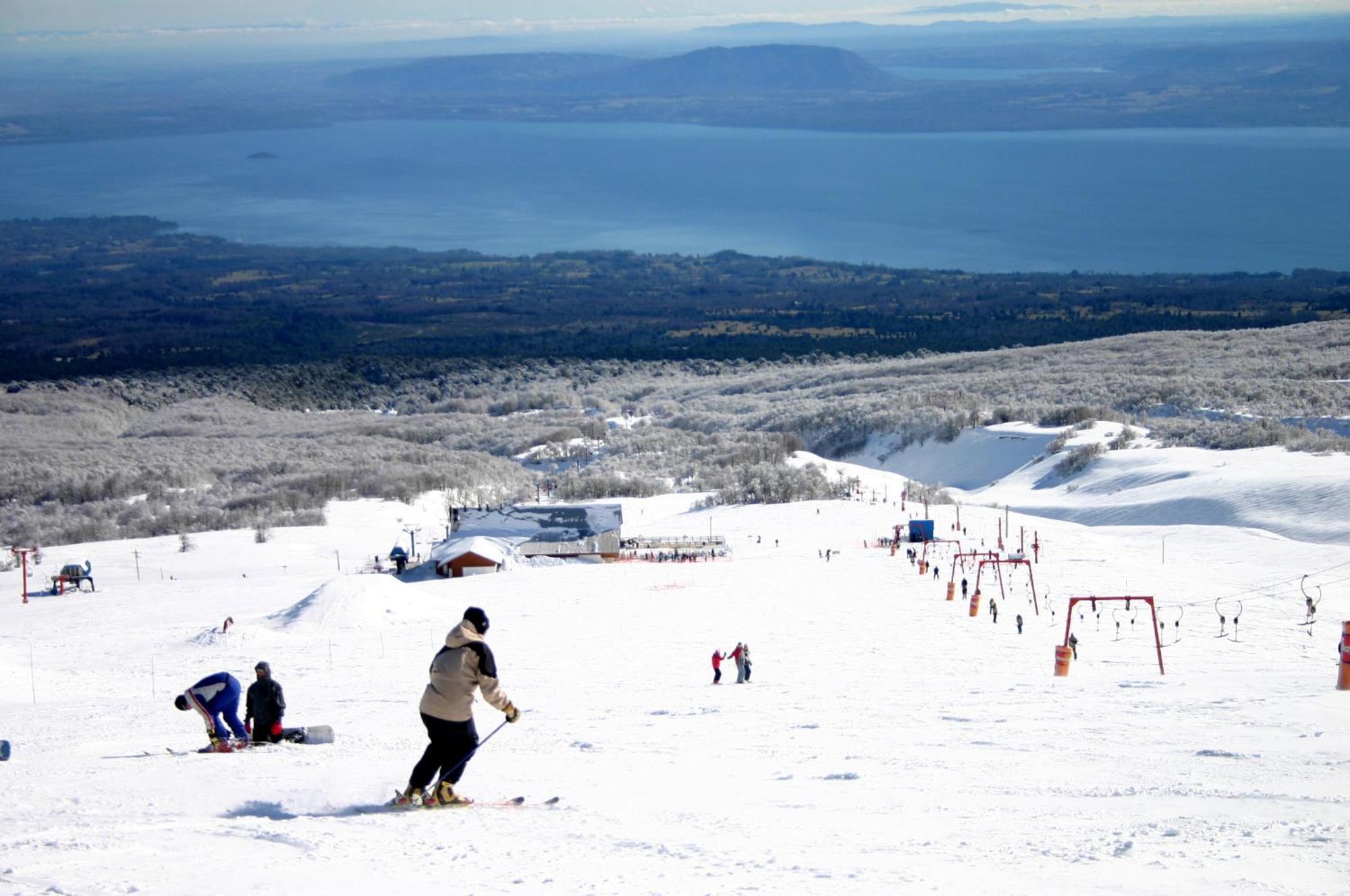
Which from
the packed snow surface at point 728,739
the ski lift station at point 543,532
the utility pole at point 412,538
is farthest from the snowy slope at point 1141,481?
the utility pole at point 412,538

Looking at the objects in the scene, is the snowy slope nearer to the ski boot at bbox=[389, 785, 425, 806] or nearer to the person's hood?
the person's hood

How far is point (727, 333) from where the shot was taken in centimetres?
8225

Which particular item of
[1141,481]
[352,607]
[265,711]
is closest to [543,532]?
[352,607]

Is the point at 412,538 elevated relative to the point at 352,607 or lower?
lower

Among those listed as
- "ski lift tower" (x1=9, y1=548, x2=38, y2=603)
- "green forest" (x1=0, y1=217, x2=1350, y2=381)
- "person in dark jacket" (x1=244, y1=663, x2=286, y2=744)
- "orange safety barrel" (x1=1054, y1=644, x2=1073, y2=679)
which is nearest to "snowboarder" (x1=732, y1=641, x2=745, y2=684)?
"orange safety barrel" (x1=1054, y1=644, x2=1073, y2=679)

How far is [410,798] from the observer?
7.43m

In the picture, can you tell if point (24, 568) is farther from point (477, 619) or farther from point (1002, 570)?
point (477, 619)

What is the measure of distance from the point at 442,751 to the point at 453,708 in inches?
8.8

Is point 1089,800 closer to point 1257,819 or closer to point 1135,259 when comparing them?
point 1257,819

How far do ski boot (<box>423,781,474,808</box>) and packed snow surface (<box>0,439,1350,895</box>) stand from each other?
0.11 metres

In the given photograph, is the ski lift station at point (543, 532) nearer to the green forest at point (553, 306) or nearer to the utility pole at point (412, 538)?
the utility pole at point (412, 538)

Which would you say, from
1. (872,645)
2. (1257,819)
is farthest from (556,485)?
(1257,819)

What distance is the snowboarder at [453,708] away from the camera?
7379mm

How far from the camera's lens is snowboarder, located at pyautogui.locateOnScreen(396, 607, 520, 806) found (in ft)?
24.2
